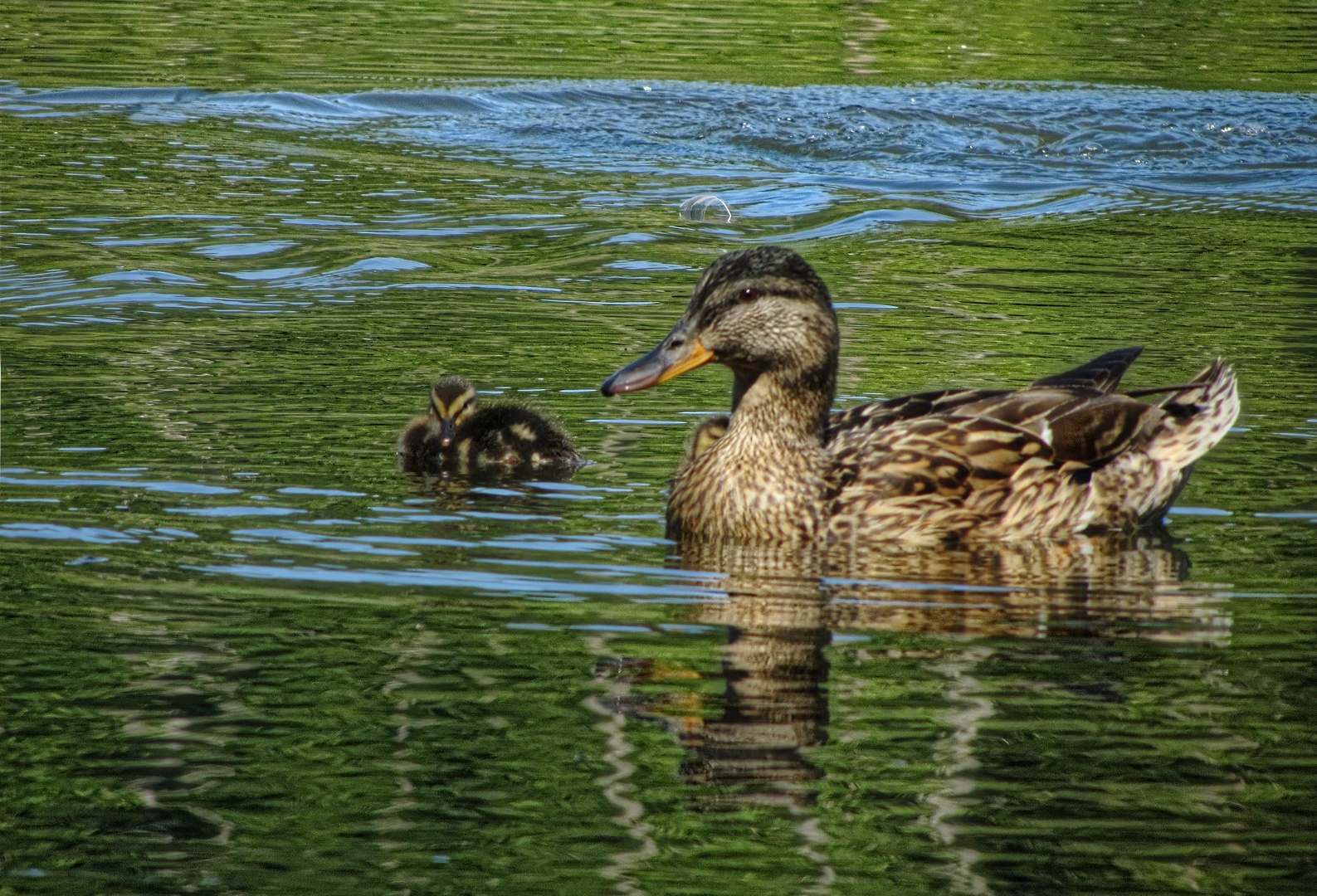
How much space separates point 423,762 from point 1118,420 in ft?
9.69

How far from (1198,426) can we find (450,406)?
7.72 ft

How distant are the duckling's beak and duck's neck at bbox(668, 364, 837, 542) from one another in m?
0.24

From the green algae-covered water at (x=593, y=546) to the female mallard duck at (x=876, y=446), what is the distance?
187 mm

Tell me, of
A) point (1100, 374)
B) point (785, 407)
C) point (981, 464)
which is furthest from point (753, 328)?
point (1100, 374)

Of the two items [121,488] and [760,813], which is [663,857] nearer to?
[760,813]

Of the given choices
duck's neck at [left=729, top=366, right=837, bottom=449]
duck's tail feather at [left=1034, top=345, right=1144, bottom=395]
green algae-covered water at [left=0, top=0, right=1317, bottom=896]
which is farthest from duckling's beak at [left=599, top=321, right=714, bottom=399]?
duck's tail feather at [left=1034, top=345, right=1144, bottom=395]

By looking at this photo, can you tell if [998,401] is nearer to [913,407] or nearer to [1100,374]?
[913,407]

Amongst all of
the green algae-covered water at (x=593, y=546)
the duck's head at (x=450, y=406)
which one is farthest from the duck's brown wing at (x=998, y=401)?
the duck's head at (x=450, y=406)

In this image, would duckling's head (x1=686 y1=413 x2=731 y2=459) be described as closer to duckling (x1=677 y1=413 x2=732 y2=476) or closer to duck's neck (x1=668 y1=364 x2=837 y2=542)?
duckling (x1=677 y1=413 x2=732 y2=476)

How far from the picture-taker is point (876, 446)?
5.85 metres

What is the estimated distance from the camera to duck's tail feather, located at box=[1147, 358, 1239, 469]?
5.98 m

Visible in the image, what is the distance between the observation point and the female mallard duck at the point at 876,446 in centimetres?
571

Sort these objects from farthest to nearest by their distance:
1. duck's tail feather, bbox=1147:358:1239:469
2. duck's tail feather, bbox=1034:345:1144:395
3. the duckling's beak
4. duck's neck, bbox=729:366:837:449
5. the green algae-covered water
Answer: duck's tail feather, bbox=1034:345:1144:395, duck's tail feather, bbox=1147:358:1239:469, duck's neck, bbox=729:366:837:449, the duckling's beak, the green algae-covered water

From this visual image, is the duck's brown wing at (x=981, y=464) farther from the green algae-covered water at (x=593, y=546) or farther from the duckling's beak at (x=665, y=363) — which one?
the duckling's beak at (x=665, y=363)
